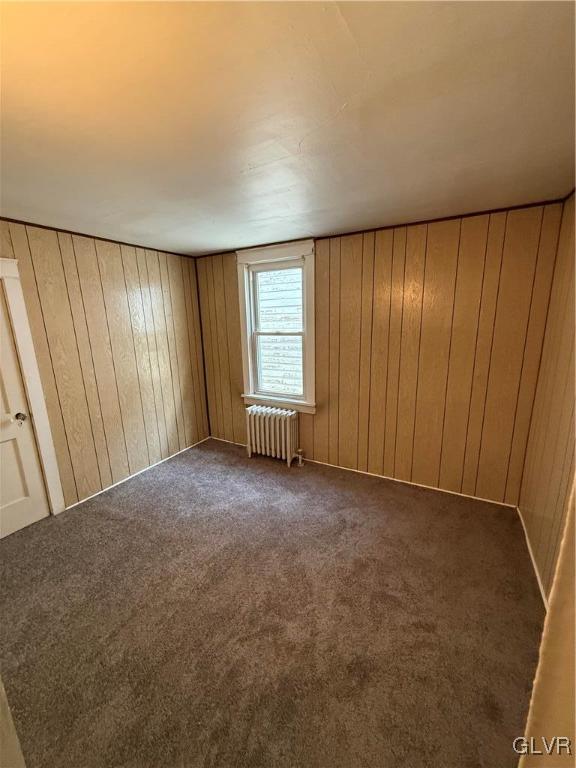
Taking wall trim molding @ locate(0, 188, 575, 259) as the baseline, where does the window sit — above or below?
below

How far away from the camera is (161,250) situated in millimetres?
3256

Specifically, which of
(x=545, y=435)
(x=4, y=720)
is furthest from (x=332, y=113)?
(x=545, y=435)

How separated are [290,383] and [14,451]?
239 cm

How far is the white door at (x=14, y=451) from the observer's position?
2238 mm

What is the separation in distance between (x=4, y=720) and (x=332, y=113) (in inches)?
72.2

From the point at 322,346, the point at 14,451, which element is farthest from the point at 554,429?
the point at 14,451

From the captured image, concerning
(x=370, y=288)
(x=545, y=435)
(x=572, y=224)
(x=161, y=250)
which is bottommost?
(x=545, y=435)

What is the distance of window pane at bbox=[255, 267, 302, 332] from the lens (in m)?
3.18

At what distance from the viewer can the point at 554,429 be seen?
6.08 ft

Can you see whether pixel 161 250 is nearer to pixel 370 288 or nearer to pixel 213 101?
pixel 370 288

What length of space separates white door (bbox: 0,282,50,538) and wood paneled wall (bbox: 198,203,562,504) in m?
2.41

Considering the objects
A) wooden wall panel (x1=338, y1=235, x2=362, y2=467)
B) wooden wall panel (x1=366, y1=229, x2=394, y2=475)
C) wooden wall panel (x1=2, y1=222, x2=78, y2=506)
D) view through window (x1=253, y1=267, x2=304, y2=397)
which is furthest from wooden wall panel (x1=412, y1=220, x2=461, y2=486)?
wooden wall panel (x1=2, y1=222, x2=78, y2=506)

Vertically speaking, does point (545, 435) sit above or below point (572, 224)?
below

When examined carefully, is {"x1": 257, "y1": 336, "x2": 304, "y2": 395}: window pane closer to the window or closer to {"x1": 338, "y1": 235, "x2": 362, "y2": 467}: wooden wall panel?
the window
